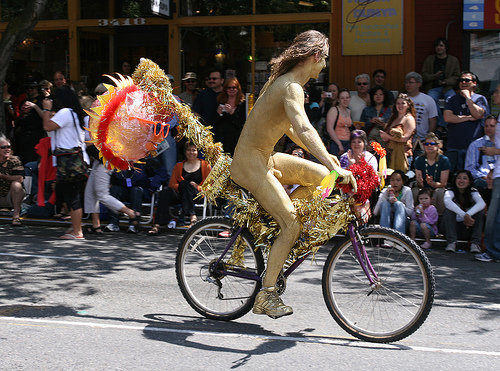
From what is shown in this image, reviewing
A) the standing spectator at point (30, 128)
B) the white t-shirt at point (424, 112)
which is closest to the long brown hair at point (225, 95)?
the white t-shirt at point (424, 112)

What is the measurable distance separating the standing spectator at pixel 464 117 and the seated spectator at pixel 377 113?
0.99 metres

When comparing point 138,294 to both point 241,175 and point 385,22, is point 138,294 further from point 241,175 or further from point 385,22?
point 385,22

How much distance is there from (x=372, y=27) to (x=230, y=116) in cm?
391

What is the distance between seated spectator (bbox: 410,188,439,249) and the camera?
941 cm

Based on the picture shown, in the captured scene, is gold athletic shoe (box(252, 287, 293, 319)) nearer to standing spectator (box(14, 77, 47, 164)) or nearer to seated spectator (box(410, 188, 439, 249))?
seated spectator (box(410, 188, 439, 249))

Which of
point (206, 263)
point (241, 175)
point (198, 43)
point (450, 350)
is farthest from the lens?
point (198, 43)

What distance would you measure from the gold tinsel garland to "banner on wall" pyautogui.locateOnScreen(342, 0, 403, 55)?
8025mm

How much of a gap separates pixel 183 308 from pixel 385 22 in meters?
8.77

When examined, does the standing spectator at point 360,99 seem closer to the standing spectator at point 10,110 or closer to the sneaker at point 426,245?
the sneaker at point 426,245

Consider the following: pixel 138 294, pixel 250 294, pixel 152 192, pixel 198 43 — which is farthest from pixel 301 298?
pixel 198 43

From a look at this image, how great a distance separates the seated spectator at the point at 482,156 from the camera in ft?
32.1

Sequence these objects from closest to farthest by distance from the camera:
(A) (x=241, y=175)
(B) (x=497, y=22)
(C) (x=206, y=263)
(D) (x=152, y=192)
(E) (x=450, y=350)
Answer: (E) (x=450, y=350) → (A) (x=241, y=175) → (C) (x=206, y=263) → (D) (x=152, y=192) → (B) (x=497, y=22)

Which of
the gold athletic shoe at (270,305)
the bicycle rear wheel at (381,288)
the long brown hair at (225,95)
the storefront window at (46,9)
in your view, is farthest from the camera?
the storefront window at (46,9)

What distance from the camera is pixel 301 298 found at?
6.47 m
